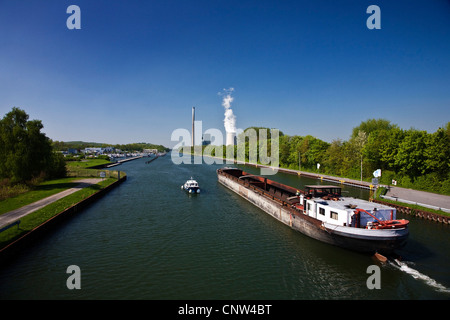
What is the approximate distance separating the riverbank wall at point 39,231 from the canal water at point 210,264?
624 millimetres

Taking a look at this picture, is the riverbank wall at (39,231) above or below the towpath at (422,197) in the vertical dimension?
below

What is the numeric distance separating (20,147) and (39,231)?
24.3m

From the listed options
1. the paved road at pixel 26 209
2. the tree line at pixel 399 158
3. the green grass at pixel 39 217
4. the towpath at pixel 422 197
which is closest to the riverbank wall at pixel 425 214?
the towpath at pixel 422 197

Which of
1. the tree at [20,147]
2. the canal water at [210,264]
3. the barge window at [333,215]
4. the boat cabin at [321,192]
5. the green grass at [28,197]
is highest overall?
the tree at [20,147]

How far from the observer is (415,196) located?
3506cm

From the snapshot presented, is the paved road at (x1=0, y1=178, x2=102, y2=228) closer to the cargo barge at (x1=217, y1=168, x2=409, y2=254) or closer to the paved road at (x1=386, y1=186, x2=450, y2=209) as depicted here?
the cargo barge at (x1=217, y1=168, x2=409, y2=254)

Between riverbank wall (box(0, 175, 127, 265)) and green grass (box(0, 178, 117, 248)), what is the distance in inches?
16.7

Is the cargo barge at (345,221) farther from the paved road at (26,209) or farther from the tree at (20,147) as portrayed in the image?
the tree at (20,147)

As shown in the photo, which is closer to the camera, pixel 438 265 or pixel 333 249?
pixel 438 265

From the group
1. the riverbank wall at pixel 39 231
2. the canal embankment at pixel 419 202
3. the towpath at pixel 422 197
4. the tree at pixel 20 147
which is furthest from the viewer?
the tree at pixel 20 147

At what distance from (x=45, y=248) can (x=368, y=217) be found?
27192 mm

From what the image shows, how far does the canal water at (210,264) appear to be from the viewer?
46.4 ft
